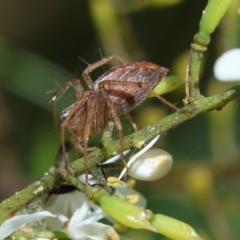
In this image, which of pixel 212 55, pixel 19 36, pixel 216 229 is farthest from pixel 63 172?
pixel 19 36

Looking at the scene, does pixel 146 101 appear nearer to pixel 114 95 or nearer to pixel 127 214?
pixel 114 95

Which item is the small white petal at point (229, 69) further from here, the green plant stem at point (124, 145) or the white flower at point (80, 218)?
the white flower at point (80, 218)

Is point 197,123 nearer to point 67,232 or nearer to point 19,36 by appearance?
point 19,36

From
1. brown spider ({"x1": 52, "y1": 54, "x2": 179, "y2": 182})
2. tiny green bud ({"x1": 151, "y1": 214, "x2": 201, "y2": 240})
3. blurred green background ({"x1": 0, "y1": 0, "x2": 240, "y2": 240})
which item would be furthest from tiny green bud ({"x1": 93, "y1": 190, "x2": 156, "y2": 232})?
blurred green background ({"x1": 0, "y1": 0, "x2": 240, "y2": 240})

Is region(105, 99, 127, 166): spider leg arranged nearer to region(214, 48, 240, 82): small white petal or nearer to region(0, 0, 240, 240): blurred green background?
region(214, 48, 240, 82): small white petal

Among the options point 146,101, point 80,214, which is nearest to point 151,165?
point 80,214

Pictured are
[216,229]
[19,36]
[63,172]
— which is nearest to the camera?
[63,172]

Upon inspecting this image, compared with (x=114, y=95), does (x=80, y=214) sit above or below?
below
